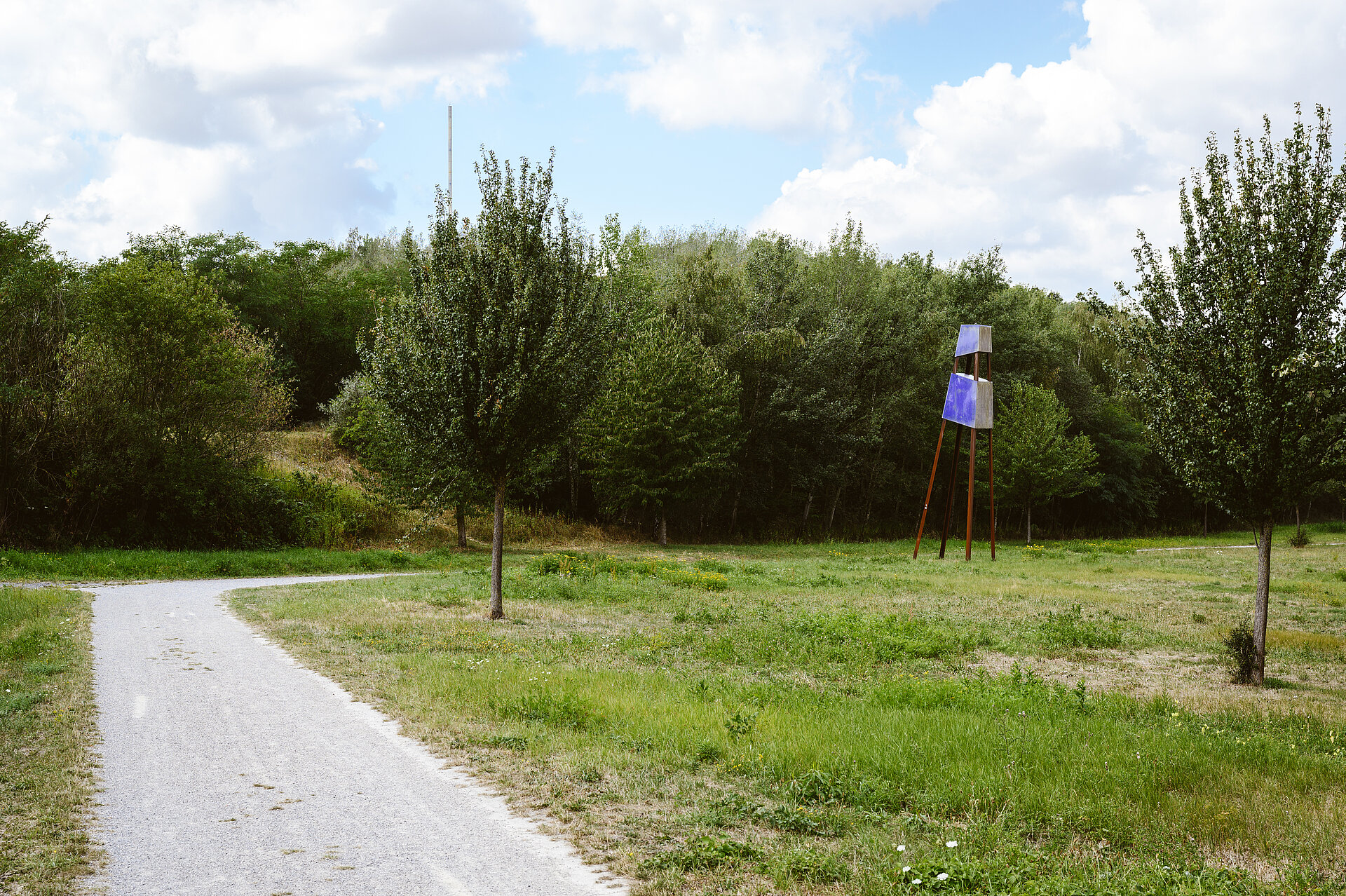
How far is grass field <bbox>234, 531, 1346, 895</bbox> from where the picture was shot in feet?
16.5

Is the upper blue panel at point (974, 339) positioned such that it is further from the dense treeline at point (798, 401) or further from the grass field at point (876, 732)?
the grass field at point (876, 732)

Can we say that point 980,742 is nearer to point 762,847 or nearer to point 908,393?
point 762,847

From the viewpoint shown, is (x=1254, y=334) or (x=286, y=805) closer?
(x=286, y=805)

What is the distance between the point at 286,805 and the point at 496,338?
9.75 m

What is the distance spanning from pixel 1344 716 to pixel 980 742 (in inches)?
180

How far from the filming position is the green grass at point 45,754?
4.73 m

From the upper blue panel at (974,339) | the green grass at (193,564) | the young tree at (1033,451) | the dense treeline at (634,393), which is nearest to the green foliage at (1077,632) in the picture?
the dense treeline at (634,393)

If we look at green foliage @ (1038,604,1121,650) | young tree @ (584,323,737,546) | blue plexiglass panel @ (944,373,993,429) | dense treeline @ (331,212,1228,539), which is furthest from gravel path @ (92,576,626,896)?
young tree @ (584,323,737,546)

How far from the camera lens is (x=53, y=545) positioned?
23078 mm

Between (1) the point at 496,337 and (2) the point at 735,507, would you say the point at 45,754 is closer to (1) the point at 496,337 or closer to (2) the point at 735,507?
(1) the point at 496,337

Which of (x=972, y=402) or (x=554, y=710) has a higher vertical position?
(x=972, y=402)

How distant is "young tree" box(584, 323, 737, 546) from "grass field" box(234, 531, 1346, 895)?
1855 cm

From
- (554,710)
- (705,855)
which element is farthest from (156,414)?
(705,855)

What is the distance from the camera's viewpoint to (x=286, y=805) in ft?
19.0
